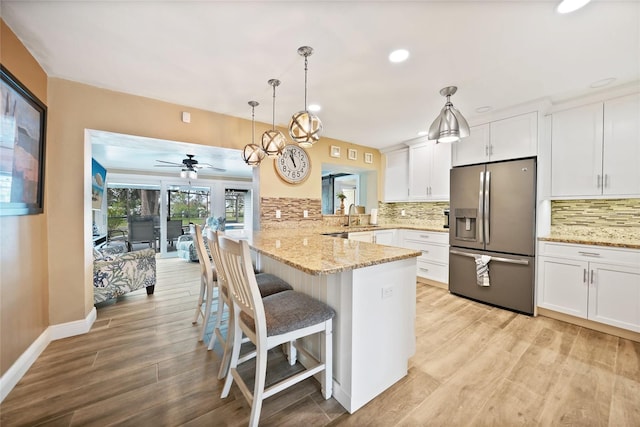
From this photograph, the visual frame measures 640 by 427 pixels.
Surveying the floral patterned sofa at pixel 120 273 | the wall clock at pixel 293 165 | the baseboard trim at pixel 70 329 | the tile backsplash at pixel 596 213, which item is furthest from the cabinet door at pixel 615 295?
the floral patterned sofa at pixel 120 273

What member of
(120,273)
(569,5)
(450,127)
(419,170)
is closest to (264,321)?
(450,127)

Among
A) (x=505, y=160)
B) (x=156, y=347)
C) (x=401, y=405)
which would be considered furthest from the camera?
(x=505, y=160)

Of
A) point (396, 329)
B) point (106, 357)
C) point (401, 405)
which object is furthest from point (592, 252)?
point (106, 357)

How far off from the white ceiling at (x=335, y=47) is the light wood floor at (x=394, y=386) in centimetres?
239

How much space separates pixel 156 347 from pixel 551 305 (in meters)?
4.01

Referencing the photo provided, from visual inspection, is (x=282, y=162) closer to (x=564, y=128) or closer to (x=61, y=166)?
(x=61, y=166)

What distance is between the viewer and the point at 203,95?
8.60 ft

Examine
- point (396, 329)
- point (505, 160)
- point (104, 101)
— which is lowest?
point (396, 329)

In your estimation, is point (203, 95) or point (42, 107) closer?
point (42, 107)

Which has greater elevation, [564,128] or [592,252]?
[564,128]

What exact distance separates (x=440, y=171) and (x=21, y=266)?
4700mm

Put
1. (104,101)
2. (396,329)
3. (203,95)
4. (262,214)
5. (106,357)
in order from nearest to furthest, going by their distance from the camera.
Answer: (396,329) < (106,357) < (104,101) < (203,95) < (262,214)

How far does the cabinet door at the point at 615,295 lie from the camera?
7.42 ft

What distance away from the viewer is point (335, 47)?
182 cm
